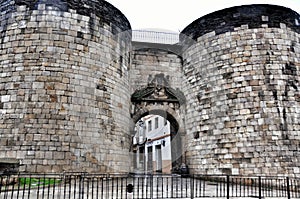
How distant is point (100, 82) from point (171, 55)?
3.81 m

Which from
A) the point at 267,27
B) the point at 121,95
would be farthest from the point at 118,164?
the point at 267,27

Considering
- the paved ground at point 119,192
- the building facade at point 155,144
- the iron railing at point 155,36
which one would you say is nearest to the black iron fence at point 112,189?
the paved ground at point 119,192

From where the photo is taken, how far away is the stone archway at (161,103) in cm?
1015

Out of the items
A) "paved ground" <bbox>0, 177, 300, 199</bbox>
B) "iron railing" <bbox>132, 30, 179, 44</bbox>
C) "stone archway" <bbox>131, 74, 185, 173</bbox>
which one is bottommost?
"paved ground" <bbox>0, 177, 300, 199</bbox>

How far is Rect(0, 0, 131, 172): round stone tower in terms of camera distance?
7.23 meters

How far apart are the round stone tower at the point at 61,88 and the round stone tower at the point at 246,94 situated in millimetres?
2914

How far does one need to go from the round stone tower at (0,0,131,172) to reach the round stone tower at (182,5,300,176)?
2.91 metres

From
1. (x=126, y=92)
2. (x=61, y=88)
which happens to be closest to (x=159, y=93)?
(x=126, y=92)

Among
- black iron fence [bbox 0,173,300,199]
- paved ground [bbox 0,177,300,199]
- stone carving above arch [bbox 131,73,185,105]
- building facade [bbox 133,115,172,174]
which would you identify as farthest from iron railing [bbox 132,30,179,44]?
paved ground [bbox 0,177,300,199]

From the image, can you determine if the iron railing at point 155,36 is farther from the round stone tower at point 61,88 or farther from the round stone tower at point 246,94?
the round stone tower at point 61,88

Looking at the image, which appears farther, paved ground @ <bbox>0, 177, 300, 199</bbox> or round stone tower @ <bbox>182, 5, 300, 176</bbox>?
round stone tower @ <bbox>182, 5, 300, 176</bbox>

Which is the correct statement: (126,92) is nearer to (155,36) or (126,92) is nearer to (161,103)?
(161,103)

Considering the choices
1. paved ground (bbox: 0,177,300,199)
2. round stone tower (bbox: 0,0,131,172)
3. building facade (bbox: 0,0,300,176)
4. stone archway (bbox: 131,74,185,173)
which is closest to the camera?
paved ground (bbox: 0,177,300,199)

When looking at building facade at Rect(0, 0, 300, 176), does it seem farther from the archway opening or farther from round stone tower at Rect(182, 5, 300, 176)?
the archway opening
